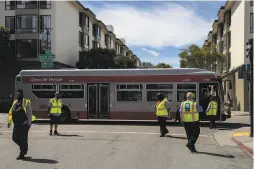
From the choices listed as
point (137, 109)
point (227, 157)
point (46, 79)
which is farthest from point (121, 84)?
point (227, 157)

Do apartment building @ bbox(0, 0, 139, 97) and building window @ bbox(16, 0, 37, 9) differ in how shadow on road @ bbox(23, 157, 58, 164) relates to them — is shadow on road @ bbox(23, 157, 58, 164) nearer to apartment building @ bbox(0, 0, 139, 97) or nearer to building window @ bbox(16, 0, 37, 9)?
apartment building @ bbox(0, 0, 139, 97)

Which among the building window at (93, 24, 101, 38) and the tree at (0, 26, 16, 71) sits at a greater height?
the building window at (93, 24, 101, 38)

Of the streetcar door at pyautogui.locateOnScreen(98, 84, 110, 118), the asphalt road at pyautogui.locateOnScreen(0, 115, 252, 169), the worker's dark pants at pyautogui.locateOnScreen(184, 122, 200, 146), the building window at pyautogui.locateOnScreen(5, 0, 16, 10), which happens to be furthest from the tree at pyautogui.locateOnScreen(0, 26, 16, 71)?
the worker's dark pants at pyautogui.locateOnScreen(184, 122, 200, 146)

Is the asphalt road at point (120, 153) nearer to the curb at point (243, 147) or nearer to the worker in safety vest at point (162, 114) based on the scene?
the curb at point (243, 147)

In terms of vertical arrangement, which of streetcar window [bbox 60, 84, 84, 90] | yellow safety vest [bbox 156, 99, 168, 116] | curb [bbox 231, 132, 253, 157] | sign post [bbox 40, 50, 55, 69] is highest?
sign post [bbox 40, 50, 55, 69]

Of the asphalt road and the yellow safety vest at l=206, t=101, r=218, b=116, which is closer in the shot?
the asphalt road

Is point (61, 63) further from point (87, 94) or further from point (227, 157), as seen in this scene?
point (227, 157)

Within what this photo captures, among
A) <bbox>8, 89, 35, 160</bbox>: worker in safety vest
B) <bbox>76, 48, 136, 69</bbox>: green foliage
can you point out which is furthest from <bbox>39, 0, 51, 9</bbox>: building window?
<bbox>8, 89, 35, 160</bbox>: worker in safety vest

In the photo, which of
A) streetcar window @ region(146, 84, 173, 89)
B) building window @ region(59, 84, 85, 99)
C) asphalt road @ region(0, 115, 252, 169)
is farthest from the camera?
building window @ region(59, 84, 85, 99)

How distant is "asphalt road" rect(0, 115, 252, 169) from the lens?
863cm

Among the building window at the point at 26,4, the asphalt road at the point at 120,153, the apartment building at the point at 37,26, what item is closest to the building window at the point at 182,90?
the asphalt road at the point at 120,153

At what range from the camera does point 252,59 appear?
13828 mm

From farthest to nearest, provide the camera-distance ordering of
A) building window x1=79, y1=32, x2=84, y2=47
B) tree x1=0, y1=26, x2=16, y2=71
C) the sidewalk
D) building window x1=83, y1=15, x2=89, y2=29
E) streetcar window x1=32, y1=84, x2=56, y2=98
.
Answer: building window x1=83, y1=15, x2=89, y2=29
building window x1=79, y1=32, x2=84, y2=47
tree x1=0, y1=26, x2=16, y2=71
streetcar window x1=32, y1=84, x2=56, y2=98
the sidewalk

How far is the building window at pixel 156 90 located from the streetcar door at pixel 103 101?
2.34 meters
